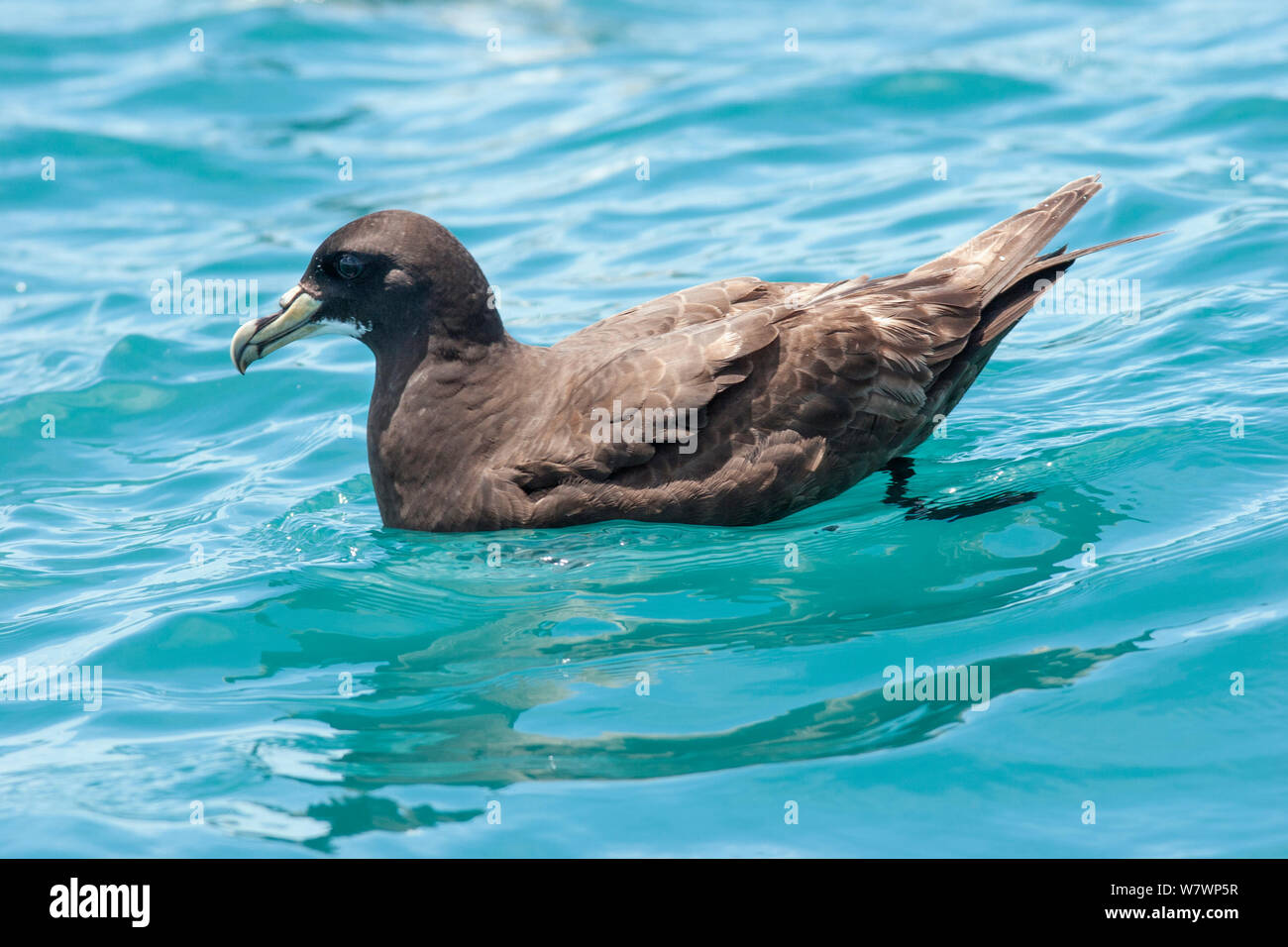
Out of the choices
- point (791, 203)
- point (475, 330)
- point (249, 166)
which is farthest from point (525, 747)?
point (249, 166)

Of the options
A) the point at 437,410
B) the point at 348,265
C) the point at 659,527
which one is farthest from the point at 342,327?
the point at 659,527

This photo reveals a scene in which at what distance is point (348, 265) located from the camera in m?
6.55

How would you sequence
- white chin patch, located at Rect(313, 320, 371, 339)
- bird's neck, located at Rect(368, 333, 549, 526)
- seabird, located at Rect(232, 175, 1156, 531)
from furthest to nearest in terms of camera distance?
white chin patch, located at Rect(313, 320, 371, 339)
bird's neck, located at Rect(368, 333, 549, 526)
seabird, located at Rect(232, 175, 1156, 531)

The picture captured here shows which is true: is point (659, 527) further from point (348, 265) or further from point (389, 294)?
point (348, 265)

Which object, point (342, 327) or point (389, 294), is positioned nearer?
point (389, 294)

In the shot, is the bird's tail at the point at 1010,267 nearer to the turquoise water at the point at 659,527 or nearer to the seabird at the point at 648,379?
the seabird at the point at 648,379

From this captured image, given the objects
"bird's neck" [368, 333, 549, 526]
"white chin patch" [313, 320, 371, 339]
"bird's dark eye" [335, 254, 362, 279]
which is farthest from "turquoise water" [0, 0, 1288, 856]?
"bird's dark eye" [335, 254, 362, 279]

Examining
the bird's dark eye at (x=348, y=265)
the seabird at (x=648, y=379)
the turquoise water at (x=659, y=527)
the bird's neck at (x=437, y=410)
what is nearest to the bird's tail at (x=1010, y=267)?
the seabird at (x=648, y=379)

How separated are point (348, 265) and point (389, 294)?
0.74 feet

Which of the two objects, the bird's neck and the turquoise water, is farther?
the bird's neck

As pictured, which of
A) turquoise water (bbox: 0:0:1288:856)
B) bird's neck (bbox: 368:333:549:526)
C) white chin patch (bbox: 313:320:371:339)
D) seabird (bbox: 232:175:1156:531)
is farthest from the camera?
white chin patch (bbox: 313:320:371:339)

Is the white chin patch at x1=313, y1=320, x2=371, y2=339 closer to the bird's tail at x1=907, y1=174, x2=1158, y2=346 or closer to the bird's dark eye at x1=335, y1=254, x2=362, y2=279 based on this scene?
the bird's dark eye at x1=335, y1=254, x2=362, y2=279

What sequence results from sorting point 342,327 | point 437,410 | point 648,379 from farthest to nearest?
point 342,327 → point 437,410 → point 648,379

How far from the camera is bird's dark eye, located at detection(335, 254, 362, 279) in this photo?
6523 millimetres
